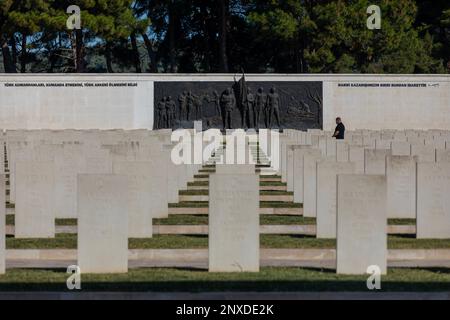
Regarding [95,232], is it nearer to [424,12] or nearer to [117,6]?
[117,6]

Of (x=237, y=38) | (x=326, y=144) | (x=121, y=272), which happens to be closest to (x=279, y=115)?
(x=237, y=38)

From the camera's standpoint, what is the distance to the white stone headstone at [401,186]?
15.3m

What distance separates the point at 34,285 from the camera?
10.1m

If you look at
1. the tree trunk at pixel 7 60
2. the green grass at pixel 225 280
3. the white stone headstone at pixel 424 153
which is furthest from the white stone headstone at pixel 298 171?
the tree trunk at pixel 7 60

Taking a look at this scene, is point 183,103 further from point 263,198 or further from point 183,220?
point 183,220

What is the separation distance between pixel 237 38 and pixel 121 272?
57.9 m

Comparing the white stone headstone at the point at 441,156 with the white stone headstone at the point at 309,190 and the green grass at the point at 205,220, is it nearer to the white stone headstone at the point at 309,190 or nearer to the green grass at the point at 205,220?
the white stone headstone at the point at 309,190

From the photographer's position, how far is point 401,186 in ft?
50.3

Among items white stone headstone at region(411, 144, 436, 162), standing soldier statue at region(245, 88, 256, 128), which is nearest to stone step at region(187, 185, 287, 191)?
white stone headstone at region(411, 144, 436, 162)

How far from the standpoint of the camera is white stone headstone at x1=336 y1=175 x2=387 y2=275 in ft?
35.4

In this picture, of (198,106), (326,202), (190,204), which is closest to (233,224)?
(326,202)

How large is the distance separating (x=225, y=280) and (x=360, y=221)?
151 centimetres

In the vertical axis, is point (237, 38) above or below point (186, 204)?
above

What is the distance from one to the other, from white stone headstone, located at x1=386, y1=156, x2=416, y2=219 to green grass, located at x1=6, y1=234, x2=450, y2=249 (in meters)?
1.64
